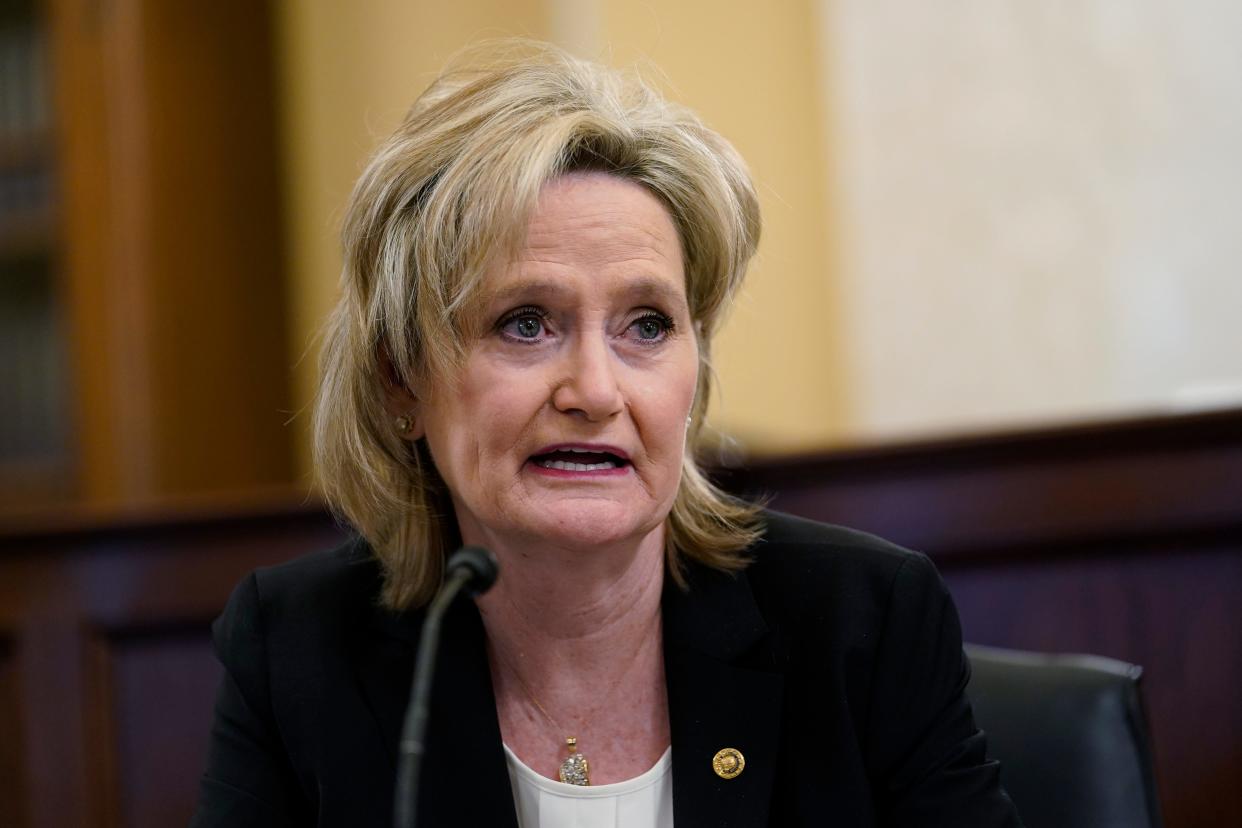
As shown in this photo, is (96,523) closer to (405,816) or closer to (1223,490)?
(405,816)

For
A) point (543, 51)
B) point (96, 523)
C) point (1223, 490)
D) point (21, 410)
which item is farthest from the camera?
point (21, 410)

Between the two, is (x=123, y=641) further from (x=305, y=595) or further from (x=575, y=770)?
(x=575, y=770)

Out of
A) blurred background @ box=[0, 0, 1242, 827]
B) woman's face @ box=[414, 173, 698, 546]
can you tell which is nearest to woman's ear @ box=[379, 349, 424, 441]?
woman's face @ box=[414, 173, 698, 546]

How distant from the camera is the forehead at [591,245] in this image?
1.46 metres

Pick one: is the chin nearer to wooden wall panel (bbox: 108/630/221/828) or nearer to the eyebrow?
the eyebrow

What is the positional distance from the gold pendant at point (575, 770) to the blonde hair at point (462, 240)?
9.0 inches

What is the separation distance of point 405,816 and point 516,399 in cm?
52

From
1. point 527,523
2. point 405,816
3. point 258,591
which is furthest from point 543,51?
point 405,816

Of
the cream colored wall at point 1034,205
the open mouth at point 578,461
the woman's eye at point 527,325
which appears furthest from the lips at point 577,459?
the cream colored wall at point 1034,205

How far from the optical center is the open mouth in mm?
1469

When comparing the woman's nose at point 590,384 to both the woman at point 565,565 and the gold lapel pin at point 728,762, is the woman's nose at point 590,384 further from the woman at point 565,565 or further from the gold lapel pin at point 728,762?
the gold lapel pin at point 728,762

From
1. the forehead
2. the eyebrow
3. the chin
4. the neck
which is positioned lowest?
the neck

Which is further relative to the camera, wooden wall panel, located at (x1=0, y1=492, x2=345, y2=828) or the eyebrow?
wooden wall panel, located at (x1=0, y1=492, x2=345, y2=828)

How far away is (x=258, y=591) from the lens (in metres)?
1.72
